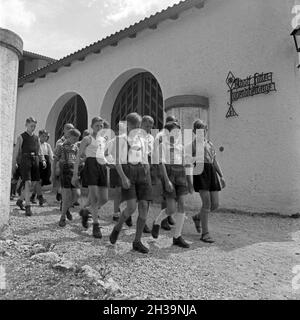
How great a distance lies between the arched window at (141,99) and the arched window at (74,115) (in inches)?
97.5

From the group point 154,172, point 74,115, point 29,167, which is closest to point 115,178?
point 29,167

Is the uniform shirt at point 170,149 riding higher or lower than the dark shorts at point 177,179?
higher

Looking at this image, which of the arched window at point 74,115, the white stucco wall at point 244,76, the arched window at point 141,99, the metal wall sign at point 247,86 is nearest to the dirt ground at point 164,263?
the white stucco wall at point 244,76

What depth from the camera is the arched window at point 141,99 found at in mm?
9422

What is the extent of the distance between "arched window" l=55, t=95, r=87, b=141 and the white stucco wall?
4225 millimetres

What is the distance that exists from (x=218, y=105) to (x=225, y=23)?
1.74 meters

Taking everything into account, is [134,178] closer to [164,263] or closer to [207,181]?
[164,263]

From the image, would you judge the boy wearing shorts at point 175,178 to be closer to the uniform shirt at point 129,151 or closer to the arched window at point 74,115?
the uniform shirt at point 129,151

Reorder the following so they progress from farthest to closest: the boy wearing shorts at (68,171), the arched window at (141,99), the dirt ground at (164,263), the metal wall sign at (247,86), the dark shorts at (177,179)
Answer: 1. the arched window at (141,99)
2. the metal wall sign at (247,86)
3. the boy wearing shorts at (68,171)
4. the dark shorts at (177,179)
5. the dirt ground at (164,263)

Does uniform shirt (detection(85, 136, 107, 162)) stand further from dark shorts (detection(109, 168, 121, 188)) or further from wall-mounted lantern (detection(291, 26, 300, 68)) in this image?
wall-mounted lantern (detection(291, 26, 300, 68))

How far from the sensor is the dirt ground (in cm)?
285

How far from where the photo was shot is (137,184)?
4.02m

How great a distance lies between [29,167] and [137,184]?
2600 mm

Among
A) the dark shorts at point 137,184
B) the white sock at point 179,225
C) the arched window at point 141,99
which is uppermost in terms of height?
the arched window at point 141,99
